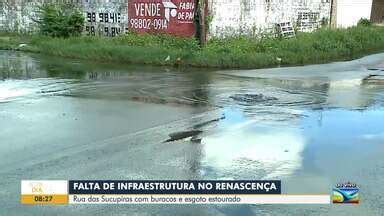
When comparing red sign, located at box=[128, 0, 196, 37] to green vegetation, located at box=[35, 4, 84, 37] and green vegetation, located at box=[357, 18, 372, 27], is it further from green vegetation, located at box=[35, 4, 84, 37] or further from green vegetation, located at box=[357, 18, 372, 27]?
green vegetation, located at box=[357, 18, 372, 27]

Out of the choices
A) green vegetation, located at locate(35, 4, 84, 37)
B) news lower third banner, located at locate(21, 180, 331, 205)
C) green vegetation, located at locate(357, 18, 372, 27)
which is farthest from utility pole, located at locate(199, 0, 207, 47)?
green vegetation, located at locate(357, 18, 372, 27)

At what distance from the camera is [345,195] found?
6172mm

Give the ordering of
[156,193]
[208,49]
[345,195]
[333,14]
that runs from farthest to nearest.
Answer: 1. [333,14]
2. [208,49]
3. [345,195]
4. [156,193]

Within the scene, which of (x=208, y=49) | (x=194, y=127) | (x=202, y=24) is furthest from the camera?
(x=202, y=24)

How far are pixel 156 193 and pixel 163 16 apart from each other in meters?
16.3

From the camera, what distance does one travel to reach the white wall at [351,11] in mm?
29297

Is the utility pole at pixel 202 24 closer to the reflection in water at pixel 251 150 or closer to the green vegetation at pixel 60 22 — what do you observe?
the green vegetation at pixel 60 22

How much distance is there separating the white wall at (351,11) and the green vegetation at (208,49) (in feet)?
16.6

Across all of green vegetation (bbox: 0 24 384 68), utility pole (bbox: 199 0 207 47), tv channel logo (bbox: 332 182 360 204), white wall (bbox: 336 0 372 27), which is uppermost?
white wall (bbox: 336 0 372 27)

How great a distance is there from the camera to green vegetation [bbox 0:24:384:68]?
728 inches

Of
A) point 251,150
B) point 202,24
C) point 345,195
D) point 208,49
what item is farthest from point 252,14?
point 345,195

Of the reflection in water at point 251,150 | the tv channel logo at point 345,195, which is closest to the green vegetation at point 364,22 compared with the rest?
the reflection in water at point 251,150

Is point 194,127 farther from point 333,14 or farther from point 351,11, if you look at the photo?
point 351,11

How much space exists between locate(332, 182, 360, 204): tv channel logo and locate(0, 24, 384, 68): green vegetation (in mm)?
11862
